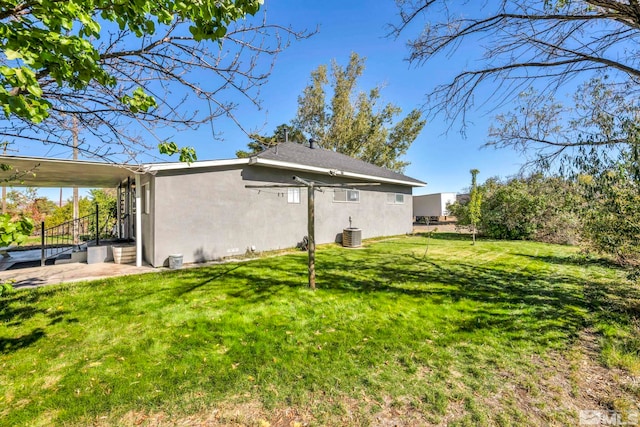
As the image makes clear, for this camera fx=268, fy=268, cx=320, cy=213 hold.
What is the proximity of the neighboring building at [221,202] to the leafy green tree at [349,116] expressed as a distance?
1172 centimetres

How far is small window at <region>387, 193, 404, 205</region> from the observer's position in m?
14.6

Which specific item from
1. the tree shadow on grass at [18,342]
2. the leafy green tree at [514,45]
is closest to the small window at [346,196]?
the leafy green tree at [514,45]

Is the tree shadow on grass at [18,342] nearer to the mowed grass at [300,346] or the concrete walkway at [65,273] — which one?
the mowed grass at [300,346]

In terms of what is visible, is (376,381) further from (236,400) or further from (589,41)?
(589,41)

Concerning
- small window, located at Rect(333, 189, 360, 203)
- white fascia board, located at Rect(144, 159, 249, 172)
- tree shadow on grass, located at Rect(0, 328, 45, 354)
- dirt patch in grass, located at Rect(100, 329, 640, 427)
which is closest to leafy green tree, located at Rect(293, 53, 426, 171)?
small window, located at Rect(333, 189, 360, 203)

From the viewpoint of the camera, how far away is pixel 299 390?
2617 mm

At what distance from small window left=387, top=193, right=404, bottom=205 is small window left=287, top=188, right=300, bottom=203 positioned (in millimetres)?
6099

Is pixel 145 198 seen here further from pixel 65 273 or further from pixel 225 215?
pixel 65 273

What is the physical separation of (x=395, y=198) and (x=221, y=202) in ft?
32.4

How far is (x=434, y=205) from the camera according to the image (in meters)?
28.5

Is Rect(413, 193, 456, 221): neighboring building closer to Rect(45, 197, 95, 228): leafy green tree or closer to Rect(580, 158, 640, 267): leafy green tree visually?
Rect(580, 158, 640, 267): leafy green tree

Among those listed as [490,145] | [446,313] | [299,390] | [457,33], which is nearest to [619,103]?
[490,145]

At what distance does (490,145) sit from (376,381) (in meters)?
4.67

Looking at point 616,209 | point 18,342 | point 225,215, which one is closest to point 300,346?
point 18,342
